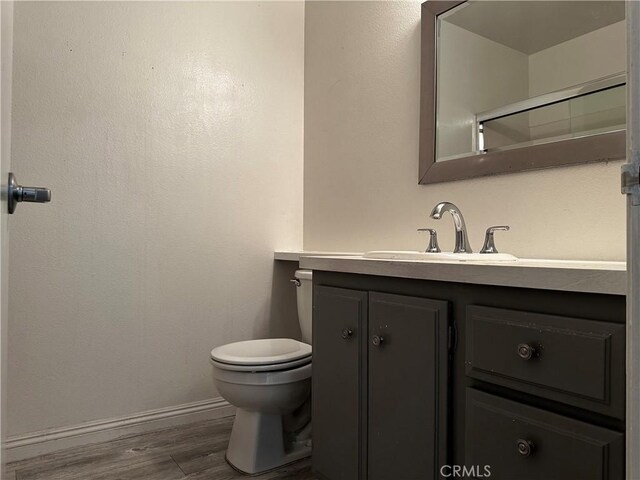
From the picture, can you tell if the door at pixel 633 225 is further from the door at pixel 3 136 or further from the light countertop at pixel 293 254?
the light countertop at pixel 293 254

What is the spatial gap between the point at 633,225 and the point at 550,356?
46cm

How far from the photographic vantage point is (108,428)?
1.83m

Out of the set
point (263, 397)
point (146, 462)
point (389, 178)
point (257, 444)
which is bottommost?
point (146, 462)

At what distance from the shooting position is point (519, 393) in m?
0.88

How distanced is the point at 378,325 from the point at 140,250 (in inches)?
48.3

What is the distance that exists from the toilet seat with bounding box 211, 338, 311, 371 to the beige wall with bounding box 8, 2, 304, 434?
1.33 ft

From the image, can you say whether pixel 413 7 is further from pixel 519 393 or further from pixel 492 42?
pixel 519 393

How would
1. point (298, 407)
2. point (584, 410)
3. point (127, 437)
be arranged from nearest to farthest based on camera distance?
point (584, 410), point (298, 407), point (127, 437)

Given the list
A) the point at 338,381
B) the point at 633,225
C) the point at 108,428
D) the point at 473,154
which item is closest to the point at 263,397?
the point at 338,381

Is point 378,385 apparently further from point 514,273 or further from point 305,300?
point 305,300

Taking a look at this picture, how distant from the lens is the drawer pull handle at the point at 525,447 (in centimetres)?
82

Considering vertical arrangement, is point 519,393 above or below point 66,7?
below

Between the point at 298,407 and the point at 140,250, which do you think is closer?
the point at 298,407

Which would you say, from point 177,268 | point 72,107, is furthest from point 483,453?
point 72,107
